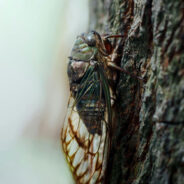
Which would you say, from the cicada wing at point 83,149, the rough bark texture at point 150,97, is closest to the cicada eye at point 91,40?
the rough bark texture at point 150,97

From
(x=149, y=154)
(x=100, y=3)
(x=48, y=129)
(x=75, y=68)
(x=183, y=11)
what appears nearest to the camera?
(x=183, y=11)

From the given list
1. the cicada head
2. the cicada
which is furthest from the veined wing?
the cicada head

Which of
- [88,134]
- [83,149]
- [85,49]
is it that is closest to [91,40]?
[85,49]

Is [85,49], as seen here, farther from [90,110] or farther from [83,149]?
[83,149]

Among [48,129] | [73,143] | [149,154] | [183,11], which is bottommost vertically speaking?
[48,129]

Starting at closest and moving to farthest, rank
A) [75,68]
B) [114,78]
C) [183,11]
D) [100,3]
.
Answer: [183,11] → [114,78] → [75,68] → [100,3]

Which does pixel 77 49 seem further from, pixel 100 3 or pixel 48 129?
pixel 48 129

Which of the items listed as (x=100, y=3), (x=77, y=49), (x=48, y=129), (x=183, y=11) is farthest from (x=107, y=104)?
(x=48, y=129)

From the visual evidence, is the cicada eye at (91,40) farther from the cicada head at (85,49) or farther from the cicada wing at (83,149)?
the cicada wing at (83,149)
